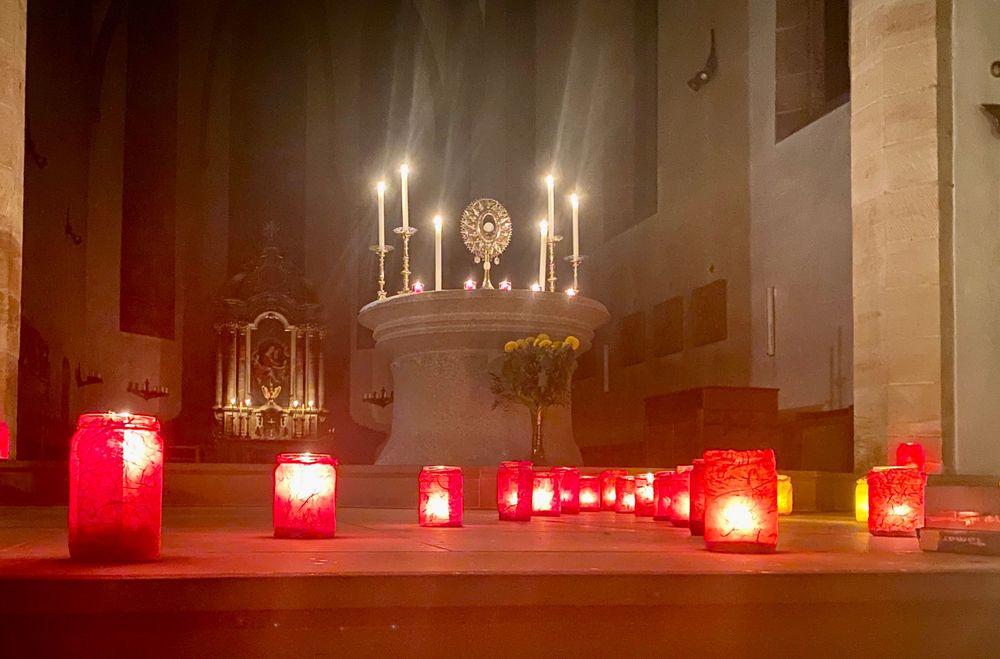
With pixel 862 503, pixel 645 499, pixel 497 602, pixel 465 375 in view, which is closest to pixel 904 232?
pixel 862 503

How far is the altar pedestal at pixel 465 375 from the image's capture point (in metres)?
5.48

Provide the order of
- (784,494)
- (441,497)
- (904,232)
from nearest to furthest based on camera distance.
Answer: (441,497) < (784,494) < (904,232)

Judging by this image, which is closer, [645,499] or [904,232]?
[645,499]

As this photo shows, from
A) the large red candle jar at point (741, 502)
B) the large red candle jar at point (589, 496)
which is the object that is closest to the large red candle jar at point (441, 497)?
the large red candle jar at point (741, 502)

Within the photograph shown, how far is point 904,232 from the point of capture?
15.7ft

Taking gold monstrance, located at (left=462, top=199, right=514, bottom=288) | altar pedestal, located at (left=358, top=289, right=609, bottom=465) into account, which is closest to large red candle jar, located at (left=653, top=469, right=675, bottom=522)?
altar pedestal, located at (left=358, top=289, right=609, bottom=465)

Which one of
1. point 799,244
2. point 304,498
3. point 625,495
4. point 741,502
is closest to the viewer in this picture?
point 741,502

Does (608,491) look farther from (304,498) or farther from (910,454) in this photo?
(304,498)

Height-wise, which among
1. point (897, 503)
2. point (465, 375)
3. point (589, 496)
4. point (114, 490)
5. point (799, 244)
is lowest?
point (589, 496)

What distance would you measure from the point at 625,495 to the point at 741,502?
199cm

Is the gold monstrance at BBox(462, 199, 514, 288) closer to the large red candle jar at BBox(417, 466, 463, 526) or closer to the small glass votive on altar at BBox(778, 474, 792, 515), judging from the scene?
the small glass votive on altar at BBox(778, 474, 792, 515)

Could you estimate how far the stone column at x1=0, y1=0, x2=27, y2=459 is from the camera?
14.4 feet

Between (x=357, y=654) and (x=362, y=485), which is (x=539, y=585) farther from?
(x=362, y=485)

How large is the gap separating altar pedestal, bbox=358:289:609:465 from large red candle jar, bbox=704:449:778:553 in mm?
3620
